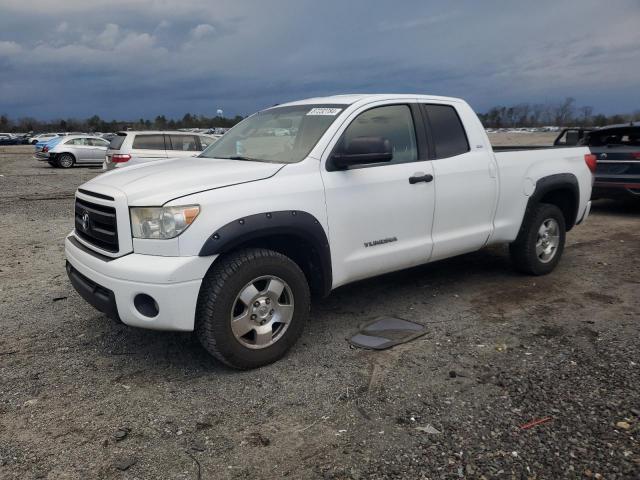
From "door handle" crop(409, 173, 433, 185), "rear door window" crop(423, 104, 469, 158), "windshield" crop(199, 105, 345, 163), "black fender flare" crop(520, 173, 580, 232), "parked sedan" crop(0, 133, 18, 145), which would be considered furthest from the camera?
"parked sedan" crop(0, 133, 18, 145)

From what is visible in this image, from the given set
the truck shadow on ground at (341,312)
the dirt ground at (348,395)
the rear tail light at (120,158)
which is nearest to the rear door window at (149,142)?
the rear tail light at (120,158)

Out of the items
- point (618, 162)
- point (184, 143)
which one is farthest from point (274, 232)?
point (184, 143)

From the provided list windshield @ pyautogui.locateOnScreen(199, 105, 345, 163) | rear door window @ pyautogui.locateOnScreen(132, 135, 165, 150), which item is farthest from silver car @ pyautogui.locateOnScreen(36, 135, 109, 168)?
windshield @ pyautogui.locateOnScreen(199, 105, 345, 163)

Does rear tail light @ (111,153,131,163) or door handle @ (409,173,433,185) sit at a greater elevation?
door handle @ (409,173,433,185)

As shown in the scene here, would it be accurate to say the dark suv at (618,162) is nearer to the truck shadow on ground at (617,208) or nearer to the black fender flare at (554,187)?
the truck shadow on ground at (617,208)

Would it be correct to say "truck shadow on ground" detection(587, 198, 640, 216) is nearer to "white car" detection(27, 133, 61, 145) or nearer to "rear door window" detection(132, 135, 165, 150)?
"rear door window" detection(132, 135, 165, 150)

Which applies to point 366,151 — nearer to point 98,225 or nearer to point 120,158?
point 98,225

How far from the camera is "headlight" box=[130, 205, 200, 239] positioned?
334cm

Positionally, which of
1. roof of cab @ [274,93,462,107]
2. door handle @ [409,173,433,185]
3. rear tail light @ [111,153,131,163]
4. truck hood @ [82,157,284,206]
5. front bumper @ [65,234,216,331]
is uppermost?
roof of cab @ [274,93,462,107]

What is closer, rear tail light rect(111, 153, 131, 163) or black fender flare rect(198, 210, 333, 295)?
black fender flare rect(198, 210, 333, 295)

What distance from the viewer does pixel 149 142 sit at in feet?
47.9

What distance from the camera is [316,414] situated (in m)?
3.19

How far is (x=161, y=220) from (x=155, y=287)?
1.37 ft

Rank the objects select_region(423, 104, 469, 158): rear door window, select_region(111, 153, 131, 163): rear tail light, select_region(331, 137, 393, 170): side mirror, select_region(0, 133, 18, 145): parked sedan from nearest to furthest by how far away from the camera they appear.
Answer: select_region(331, 137, 393, 170): side mirror < select_region(423, 104, 469, 158): rear door window < select_region(111, 153, 131, 163): rear tail light < select_region(0, 133, 18, 145): parked sedan
